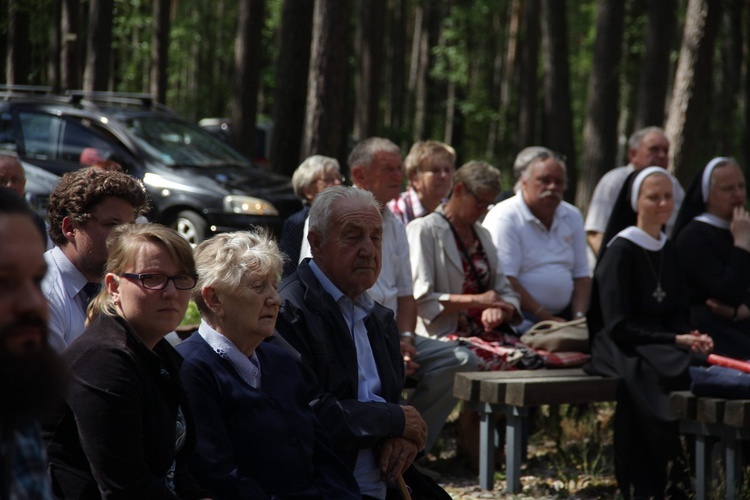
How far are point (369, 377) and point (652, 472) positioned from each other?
2.54m

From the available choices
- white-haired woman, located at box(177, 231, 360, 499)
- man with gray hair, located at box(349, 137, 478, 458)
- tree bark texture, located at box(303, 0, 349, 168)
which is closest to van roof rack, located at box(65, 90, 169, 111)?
tree bark texture, located at box(303, 0, 349, 168)

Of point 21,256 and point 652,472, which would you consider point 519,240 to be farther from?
point 21,256

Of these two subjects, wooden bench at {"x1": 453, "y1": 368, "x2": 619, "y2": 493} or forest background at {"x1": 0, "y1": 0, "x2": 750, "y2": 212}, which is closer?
wooden bench at {"x1": 453, "y1": 368, "x2": 619, "y2": 493}

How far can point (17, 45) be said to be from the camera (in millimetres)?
11469

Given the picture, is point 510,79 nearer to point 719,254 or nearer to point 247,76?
point 247,76

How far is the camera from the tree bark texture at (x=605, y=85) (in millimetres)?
17406

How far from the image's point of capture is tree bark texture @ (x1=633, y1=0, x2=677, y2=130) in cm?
1512

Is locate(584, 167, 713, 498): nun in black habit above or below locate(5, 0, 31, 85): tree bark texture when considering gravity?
below

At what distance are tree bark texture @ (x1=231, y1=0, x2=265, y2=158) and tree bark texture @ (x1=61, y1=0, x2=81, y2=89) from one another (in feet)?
8.12

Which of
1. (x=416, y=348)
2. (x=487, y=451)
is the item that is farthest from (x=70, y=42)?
(x=487, y=451)

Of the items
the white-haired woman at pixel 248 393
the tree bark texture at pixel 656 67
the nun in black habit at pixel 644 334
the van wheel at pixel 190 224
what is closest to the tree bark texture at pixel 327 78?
the van wheel at pixel 190 224

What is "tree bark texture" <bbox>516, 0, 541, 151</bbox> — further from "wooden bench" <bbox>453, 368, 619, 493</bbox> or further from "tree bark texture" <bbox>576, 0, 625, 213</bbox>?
"wooden bench" <bbox>453, 368, 619, 493</bbox>

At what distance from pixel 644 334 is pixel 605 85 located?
12257 millimetres

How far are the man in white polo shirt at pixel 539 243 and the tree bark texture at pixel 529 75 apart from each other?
19.0 m
